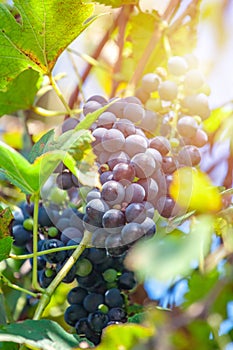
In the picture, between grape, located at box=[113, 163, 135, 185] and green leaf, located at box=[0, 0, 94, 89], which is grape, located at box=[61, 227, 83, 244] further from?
green leaf, located at box=[0, 0, 94, 89]

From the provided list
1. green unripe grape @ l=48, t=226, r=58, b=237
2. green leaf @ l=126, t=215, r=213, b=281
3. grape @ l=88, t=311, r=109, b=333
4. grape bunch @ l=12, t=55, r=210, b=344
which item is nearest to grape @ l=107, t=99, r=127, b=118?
grape bunch @ l=12, t=55, r=210, b=344

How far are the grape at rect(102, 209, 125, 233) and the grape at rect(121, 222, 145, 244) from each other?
0.04ft

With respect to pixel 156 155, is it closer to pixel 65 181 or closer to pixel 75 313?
pixel 65 181

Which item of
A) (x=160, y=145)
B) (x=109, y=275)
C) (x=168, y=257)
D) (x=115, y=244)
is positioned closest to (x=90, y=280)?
(x=109, y=275)

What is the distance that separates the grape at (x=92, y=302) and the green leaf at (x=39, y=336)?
0.13m

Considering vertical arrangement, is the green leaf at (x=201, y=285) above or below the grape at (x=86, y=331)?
above

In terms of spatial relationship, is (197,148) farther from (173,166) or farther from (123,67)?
(123,67)

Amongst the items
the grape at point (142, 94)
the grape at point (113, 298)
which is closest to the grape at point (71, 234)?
the grape at point (113, 298)

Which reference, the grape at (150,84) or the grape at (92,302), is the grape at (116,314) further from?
the grape at (150,84)

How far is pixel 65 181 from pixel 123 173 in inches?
5.6

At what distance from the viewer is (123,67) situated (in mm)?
1474

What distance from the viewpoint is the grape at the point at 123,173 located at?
2.78 feet

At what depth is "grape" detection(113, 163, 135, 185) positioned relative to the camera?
0.85 metres

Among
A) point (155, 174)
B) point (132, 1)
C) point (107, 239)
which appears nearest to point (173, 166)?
point (155, 174)
